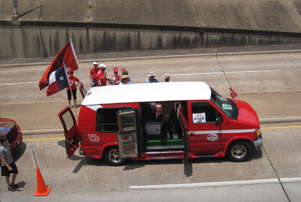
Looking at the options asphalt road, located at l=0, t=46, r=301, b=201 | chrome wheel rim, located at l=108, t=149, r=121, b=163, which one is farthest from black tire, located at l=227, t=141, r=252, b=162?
chrome wheel rim, located at l=108, t=149, r=121, b=163

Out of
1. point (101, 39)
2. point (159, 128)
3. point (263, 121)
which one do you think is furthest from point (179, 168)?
point (101, 39)

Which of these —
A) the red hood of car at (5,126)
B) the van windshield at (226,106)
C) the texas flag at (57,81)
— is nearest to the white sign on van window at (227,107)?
the van windshield at (226,106)

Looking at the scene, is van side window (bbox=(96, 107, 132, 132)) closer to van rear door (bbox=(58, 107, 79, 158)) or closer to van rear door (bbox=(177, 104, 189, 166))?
van rear door (bbox=(58, 107, 79, 158))

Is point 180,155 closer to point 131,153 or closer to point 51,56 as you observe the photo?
point 131,153

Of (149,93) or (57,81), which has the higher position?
(149,93)

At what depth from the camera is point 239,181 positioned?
6855 millimetres

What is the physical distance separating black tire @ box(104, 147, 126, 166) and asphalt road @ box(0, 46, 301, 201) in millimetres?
168

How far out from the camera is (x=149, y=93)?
7508 mm

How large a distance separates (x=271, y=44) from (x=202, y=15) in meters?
5.15

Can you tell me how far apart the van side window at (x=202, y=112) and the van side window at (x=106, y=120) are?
2.01 meters

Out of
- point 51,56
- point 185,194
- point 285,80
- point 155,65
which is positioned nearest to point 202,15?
point 155,65

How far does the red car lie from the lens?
8.30 metres

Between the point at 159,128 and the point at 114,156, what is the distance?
4.75 ft

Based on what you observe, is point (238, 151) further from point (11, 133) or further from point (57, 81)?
point (11, 133)
